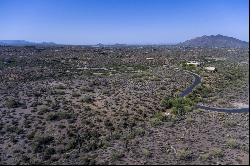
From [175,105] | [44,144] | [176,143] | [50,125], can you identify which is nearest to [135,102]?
[175,105]

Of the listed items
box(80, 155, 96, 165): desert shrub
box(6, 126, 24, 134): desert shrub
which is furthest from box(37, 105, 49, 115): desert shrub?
box(80, 155, 96, 165): desert shrub

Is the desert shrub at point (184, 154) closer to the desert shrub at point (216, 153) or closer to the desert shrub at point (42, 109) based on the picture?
the desert shrub at point (216, 153)

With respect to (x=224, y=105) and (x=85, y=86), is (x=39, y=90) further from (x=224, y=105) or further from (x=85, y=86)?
(x=224, y=105)

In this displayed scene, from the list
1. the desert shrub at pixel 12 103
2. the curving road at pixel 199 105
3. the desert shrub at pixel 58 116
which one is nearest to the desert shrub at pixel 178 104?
the curving road at pixel 199 105

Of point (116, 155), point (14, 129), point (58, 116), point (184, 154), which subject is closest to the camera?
point (184, 154)

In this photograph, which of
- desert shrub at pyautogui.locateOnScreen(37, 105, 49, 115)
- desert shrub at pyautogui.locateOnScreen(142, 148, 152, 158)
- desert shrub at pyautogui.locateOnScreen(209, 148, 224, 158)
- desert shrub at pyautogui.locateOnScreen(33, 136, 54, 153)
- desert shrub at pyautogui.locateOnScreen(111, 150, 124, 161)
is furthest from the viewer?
desert shrub at pyautogui.locateOnScreen(37, 105, 49, 115)

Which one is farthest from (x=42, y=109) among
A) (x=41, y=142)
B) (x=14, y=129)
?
(x=41, y=142)

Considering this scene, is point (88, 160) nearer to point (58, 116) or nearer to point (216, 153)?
point (216, 153)

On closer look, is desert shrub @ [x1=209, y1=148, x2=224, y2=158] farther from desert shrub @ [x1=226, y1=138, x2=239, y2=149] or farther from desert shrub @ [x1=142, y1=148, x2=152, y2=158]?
desert shrub @ [x1=142, y1=148, x2=152, y2=158]

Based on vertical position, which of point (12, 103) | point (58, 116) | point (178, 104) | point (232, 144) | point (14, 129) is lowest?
point (14, 129)

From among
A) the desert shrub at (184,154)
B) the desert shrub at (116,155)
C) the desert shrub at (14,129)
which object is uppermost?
the desert shrub at (184,154)

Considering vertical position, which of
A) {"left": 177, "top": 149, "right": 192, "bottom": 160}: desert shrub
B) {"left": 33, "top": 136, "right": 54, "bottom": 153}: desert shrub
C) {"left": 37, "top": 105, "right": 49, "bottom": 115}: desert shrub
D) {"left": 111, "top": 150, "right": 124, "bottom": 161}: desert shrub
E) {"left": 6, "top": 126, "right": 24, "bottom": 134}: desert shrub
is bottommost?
{"left": 33, "top": 136, "right": 54, "bottom": 153}: desert shrub
